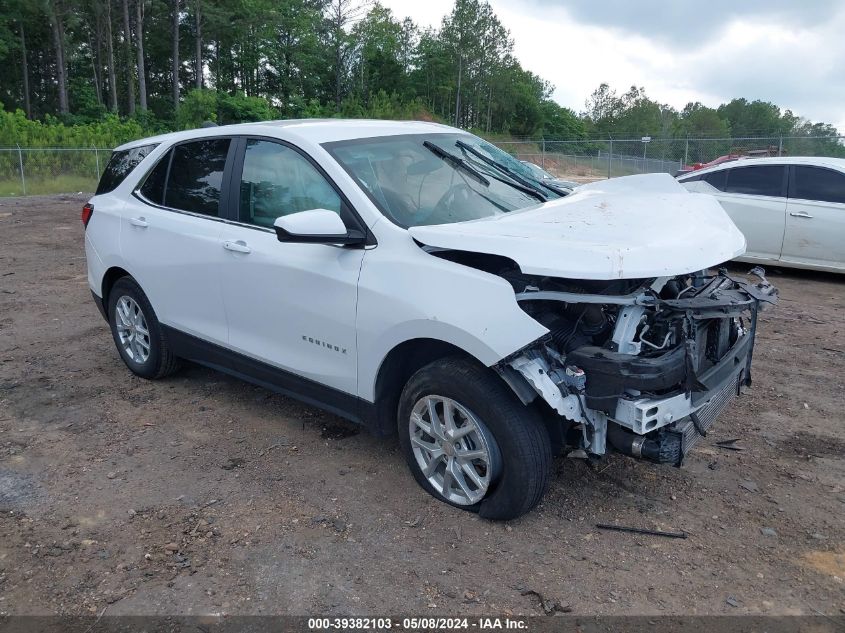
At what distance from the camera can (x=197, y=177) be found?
4590 mm

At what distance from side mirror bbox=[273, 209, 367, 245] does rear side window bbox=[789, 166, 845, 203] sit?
7.14m

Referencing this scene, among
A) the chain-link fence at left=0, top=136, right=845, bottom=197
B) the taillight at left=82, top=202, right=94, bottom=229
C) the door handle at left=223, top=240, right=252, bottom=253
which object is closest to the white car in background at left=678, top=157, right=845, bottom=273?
the door handle at left=223, top=240, right=252, bottom=253

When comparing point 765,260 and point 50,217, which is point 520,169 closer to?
point 765,260

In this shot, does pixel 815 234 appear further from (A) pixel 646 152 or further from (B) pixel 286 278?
(A) pixel 646 152

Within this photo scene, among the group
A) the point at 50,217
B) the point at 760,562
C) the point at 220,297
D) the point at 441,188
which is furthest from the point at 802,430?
the point at 50,217

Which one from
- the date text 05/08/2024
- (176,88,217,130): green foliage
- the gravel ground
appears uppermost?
(176,88,217,130): green foliage

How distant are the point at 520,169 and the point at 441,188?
1.05m

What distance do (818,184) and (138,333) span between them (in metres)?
7.86

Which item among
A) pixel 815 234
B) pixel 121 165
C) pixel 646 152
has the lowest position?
pixel 815 234

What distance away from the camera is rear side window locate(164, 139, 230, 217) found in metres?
4.41

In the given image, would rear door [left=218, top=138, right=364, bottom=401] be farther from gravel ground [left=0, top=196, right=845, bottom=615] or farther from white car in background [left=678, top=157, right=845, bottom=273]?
white car in background [left=678, top=157, right=845, bottom=273]

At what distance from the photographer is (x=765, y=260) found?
8.78m

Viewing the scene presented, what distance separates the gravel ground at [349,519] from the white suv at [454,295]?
363 mm

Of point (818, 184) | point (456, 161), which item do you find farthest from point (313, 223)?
point (818, 184)
